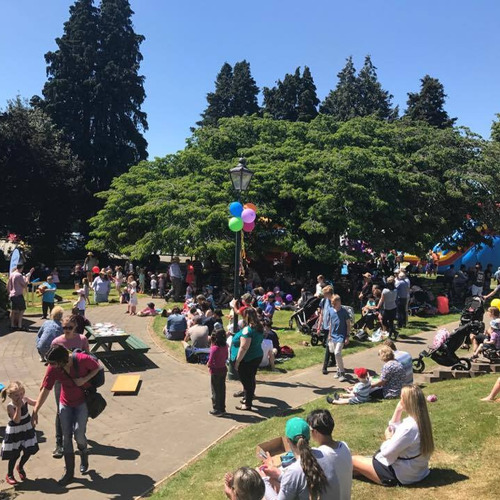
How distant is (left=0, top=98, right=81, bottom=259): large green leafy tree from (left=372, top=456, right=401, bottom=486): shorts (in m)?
28.2

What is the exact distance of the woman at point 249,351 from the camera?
25.6 ft

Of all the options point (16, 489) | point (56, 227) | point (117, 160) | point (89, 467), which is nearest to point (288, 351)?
point (89, 467)

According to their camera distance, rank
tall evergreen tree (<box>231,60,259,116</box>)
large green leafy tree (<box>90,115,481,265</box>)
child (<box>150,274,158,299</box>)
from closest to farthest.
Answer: large green leafy tree (<box>90,115,481,265</box>) < child (<box>150,274,158,299</box>) < tall evergreen tree (<box>231,60,259,116</box>)

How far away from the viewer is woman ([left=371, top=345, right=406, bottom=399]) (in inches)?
292

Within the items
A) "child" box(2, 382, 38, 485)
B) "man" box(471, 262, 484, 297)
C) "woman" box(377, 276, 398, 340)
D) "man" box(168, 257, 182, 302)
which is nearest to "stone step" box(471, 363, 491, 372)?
"woman" box(377, 276, 398, 340)

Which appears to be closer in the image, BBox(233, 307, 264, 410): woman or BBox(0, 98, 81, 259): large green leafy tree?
BBox(233, 307, 264, 410): woman

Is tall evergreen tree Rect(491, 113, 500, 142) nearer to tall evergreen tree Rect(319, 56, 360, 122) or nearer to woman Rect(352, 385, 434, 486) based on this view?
tall evergreen tree Rect(319, 56, 360, 122)

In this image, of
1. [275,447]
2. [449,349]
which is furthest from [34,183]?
[275,447]

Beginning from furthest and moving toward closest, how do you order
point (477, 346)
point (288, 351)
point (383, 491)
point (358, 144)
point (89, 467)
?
point (358, 144), point (288, 351), point (477, 346), point (89, 467), point (383, 491)

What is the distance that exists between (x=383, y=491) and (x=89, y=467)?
3.55 metres

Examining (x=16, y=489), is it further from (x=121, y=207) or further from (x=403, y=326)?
(x=121, y=207)

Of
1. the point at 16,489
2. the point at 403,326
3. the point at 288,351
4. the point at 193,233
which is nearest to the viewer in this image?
the point at 16,489

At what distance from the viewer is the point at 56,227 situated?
100 feet

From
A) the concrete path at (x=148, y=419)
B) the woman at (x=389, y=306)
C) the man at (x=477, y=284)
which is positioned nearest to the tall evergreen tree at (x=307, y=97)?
the man at (x=477, y=284)
